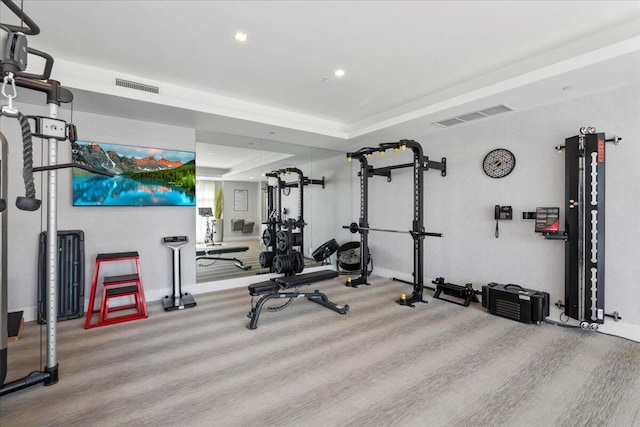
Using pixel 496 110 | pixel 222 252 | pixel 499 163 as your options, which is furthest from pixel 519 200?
pixel 222 252

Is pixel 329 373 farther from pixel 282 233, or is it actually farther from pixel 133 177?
pixel 133 177

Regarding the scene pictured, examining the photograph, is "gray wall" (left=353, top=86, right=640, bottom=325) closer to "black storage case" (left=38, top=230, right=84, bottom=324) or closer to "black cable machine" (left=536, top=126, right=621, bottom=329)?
"black cable machine" (left=536, top=126, right=621, bottom=329)

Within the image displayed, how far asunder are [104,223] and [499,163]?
5.42 metres

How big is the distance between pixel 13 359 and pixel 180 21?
3279 millimetres

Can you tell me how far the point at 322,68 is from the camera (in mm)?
3268

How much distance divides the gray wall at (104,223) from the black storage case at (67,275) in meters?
0.13

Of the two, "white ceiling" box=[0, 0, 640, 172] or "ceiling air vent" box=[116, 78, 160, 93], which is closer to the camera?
"white ceiling" box=[0, 0, 640, 172]

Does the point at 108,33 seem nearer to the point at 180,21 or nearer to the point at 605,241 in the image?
the point at 180,21

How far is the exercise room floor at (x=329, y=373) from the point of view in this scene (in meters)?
1.90

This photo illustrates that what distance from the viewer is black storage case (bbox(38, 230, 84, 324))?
3.45m

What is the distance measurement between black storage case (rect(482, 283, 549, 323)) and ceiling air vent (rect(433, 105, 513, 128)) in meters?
2.26

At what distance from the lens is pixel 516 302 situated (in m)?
3.49

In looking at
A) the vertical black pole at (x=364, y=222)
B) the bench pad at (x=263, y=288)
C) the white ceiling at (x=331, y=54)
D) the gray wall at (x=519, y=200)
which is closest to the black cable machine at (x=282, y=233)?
the bench pad at (x=263, y=288)

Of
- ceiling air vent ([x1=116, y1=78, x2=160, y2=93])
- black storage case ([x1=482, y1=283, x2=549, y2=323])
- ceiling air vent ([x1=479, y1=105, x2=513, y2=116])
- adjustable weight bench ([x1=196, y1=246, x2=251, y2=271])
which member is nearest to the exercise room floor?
black storage case ([x1=482, y1=283, x2=549, y2=323])
